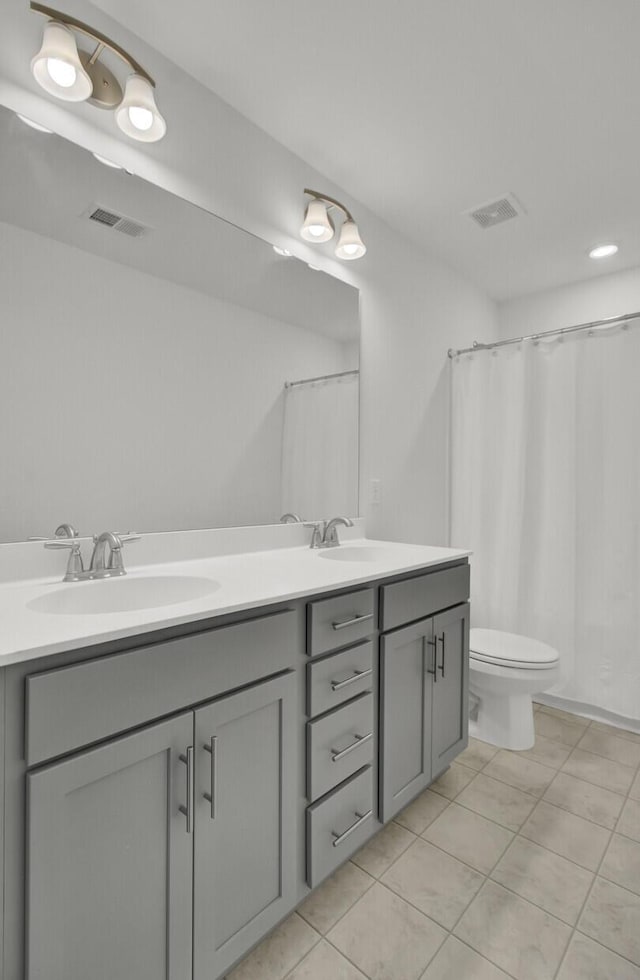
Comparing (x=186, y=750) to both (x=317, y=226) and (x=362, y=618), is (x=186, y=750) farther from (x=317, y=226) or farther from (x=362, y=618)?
(x=317, y=226)

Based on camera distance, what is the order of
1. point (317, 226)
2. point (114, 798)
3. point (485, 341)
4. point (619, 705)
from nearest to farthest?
point (114, 798)
point (317, 226)
point (619, 705)
point (485, 341)

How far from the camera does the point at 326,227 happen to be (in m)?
1.90

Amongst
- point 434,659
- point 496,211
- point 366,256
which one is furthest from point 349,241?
point 434,659

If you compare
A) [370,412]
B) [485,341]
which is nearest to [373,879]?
[370,412]

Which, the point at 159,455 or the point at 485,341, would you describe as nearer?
the point at 159,455

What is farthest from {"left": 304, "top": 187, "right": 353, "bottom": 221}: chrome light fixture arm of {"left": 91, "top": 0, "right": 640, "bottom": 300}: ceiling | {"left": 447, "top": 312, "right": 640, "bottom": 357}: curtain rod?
{"left": 447, "top": 312, "right": 640, "bottom": 357}: curtain rod

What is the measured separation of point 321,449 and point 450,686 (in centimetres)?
104

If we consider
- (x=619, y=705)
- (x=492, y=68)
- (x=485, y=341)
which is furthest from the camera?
(x=485, y=341)

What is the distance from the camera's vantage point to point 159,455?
4.97ft

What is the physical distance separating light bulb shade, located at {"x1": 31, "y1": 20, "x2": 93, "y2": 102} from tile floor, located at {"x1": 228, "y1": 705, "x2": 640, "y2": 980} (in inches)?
85.8

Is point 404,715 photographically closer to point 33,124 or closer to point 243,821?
point 243,821

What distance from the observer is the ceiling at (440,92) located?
1398 millimetres

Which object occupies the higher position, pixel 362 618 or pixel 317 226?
pixel 317 226

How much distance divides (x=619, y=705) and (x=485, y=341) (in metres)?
2.19
